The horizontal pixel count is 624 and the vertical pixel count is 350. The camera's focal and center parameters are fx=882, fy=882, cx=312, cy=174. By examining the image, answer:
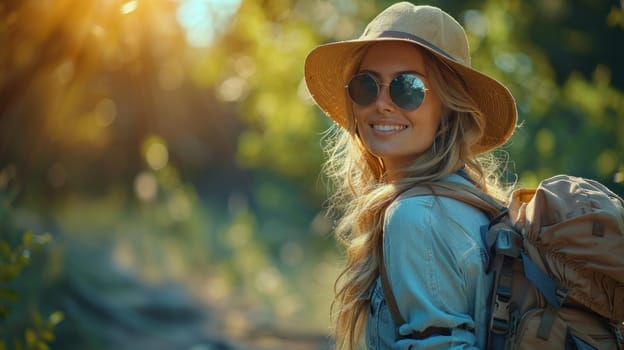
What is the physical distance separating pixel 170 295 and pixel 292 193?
516cm

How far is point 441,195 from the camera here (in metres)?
1.93

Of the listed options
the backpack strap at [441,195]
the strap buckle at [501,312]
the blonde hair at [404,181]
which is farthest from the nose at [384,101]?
the strap buckle at [501,312]

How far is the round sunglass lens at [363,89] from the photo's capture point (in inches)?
84.0

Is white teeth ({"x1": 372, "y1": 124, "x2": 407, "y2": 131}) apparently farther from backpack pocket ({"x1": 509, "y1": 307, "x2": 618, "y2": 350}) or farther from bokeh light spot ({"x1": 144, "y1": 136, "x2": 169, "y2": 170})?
bokeh light spot ({"x1": 144, "y1": 136, "x2": 169, "y2": 170})

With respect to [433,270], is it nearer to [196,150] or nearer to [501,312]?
[501,312]

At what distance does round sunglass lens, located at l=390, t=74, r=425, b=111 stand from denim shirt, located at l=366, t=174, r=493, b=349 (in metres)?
0.28

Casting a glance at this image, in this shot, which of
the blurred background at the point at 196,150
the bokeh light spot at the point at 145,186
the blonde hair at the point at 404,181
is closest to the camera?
the blonde hair at the point at 404,181

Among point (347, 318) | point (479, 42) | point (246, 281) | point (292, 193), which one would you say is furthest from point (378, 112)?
point (292, 193)

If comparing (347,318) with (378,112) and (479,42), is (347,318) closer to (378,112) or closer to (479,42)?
(378,112)

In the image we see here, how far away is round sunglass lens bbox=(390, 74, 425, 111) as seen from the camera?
208 centimetres

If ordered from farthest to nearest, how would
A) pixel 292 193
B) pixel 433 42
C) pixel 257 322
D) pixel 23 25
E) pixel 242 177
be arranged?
pixel 242 177 < pixel 292 193 < pixel 257 322 < pixel 23 25 < pixel 433 42

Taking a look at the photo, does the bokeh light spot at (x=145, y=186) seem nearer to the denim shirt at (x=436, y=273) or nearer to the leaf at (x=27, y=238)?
the leaf at (x=27, y=238)

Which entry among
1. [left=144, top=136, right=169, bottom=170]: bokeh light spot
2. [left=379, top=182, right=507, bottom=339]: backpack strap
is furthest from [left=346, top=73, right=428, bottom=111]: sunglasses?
[left=144, top=136, right=169, bottom=170]: bokeh light spot

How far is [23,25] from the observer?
4.25 m
